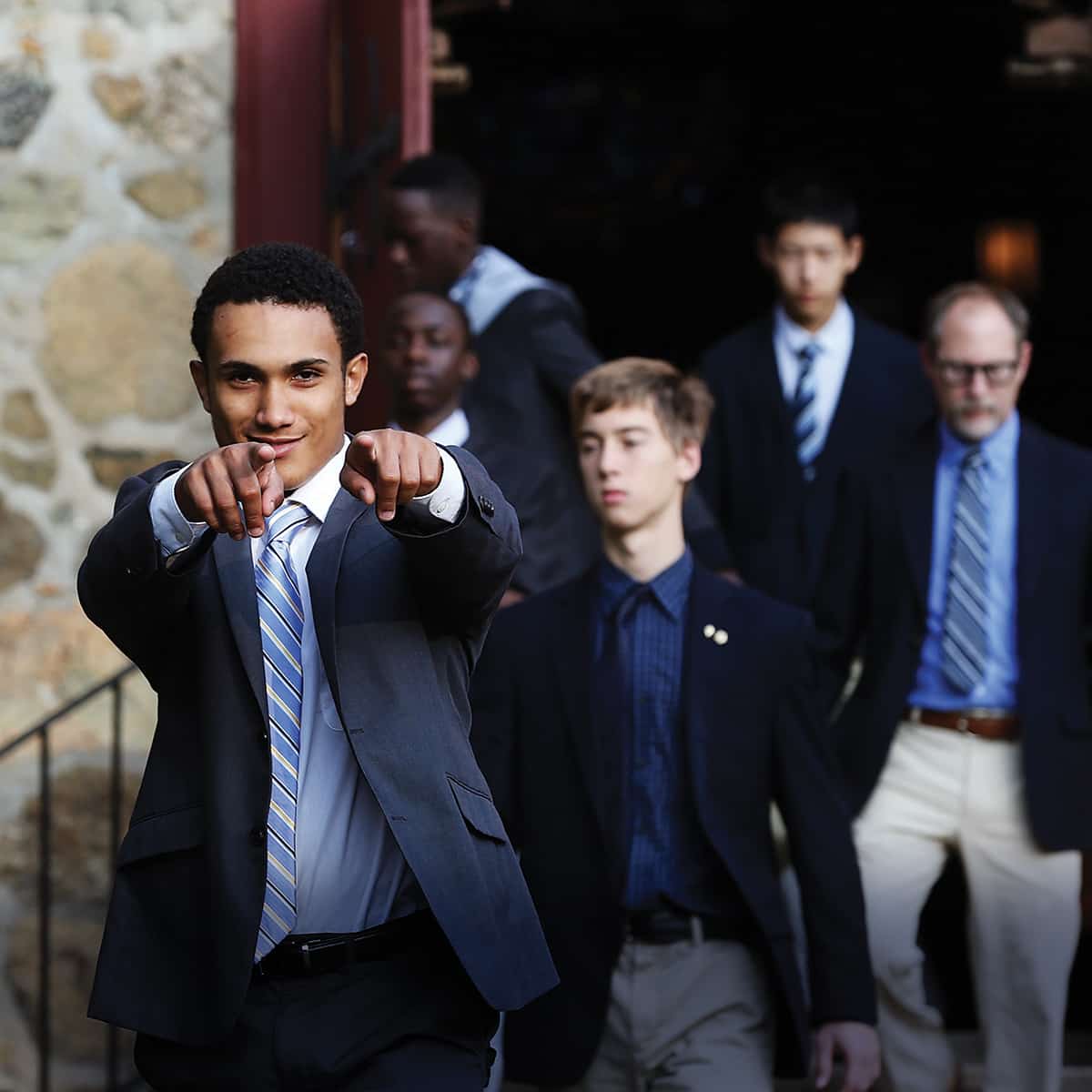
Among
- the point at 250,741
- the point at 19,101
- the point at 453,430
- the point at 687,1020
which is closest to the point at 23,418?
the point at 19,101

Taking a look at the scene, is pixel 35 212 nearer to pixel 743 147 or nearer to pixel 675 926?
pixel 675 926

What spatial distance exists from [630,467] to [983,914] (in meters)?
1.35

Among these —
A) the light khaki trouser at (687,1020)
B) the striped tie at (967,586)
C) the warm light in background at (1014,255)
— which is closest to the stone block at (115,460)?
the striped tie at (967,586)

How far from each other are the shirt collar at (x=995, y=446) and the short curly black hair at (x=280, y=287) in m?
2.27

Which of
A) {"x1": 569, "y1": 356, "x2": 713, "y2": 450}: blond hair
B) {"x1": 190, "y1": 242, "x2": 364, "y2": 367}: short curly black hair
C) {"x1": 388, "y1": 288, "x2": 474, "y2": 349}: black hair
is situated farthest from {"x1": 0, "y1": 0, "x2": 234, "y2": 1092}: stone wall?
{"x1": 190, "y1": 242, "x2": 364, "y2": 367}: short curly black hair

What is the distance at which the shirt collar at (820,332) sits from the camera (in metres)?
5.31

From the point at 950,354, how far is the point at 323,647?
246 cm

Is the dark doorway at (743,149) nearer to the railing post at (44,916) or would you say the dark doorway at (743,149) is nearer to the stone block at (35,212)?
the stone block at (35,212)

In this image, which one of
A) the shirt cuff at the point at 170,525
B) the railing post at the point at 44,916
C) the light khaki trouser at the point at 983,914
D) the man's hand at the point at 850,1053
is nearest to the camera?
the shirt cuff at the point at 170,525

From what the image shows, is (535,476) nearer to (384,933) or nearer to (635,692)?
(635,692)

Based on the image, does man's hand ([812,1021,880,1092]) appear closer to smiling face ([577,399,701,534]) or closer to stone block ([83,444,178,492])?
smiling face ([577,399,701,534])

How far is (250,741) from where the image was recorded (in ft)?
8.45

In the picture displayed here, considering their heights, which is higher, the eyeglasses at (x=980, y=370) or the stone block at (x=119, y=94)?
the stone block at (x=119, y=94)

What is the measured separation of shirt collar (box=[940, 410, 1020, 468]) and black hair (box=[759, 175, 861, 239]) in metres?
0.87
